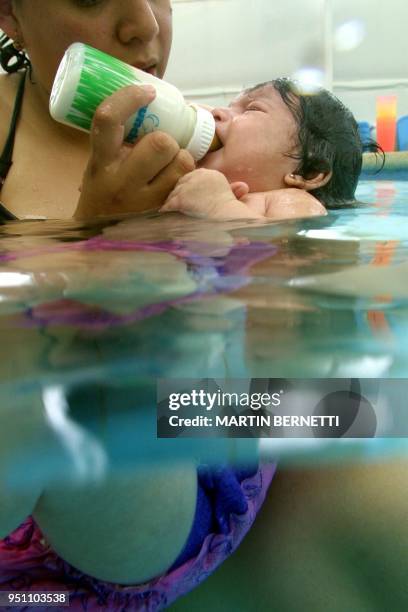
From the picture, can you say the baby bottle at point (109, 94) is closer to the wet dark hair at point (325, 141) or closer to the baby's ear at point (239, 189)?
the baby's ear at point (239, 189)

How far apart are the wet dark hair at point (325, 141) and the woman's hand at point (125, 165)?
1.00 ft

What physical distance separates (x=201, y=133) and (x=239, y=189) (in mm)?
125

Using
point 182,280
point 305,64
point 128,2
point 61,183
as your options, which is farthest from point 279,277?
point 305,64

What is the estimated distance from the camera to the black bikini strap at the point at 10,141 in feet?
4.67

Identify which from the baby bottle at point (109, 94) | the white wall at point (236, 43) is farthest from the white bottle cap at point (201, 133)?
the white wall at point (236, 43)

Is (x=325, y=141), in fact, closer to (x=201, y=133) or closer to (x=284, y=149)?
(x=284, y=149)

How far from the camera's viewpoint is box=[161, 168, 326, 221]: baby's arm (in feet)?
3.36

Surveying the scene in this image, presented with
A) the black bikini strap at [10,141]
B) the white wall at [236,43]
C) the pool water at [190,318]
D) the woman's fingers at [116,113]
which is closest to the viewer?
the pool water at [190,318]

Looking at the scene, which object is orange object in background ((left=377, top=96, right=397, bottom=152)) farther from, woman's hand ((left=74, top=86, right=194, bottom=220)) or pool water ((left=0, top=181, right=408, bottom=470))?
pool water ((left=0, top=181, right=408, bottom=470))

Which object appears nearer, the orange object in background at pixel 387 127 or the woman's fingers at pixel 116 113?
the woman's fingers at pixel 116 113

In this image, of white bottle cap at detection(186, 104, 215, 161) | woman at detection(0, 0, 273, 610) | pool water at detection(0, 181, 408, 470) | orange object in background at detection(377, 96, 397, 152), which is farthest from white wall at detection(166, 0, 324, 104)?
pool water at detection(0, 181, 408, 470)

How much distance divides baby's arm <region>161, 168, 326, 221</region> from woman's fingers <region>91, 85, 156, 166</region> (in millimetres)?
146

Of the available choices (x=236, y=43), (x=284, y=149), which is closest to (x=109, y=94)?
(x=284, y=149)

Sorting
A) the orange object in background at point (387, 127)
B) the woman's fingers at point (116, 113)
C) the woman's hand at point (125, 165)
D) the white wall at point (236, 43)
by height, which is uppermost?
the white wall at point (236, 43)
